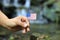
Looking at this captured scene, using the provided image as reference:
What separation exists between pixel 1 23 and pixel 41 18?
14.4 meters

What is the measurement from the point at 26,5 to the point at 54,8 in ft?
6.96

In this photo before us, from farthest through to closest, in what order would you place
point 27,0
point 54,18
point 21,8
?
point 27,0
point 21,8
point 54,18

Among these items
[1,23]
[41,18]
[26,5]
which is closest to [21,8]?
[26,5]

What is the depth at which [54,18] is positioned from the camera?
15398mm

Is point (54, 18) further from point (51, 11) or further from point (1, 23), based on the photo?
point (1, 23)

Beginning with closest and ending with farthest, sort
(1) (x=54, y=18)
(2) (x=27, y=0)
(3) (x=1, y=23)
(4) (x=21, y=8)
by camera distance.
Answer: (3) (x=1, y=23), (1) (x=54, y=18), (4) (x=21, y=8), (2) (x=27, y=0)

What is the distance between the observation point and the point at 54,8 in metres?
16.3

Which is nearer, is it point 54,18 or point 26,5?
point 54,18

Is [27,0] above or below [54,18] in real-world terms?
above

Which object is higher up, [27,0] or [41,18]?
[27,0]

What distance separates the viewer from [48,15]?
15898 mm

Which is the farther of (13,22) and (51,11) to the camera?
(51,11)

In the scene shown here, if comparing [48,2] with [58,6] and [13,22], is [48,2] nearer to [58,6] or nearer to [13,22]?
[58,6]

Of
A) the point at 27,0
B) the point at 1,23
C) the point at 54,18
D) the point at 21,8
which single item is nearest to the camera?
the point at 1,23
